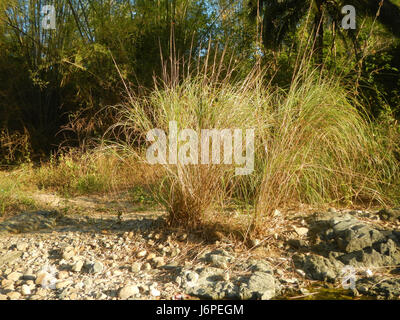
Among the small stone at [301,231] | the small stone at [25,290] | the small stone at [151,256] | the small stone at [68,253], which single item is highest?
the small stone at [301,231]

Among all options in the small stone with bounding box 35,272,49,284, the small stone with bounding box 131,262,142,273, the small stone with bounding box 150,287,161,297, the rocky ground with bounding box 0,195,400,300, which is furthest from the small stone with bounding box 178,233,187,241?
the small stone with bounding box 35,272,49,284

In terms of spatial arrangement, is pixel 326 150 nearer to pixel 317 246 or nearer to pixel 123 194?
pixel 317 246

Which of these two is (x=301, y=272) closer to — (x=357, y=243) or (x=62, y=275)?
(x=357, y=243)

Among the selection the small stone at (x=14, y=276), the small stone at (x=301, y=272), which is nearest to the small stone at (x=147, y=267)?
the small stone at (x=14, y=276)

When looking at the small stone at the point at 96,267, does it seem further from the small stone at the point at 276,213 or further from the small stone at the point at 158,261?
the small stone at the point at 276,213

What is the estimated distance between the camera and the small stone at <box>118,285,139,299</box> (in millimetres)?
2004

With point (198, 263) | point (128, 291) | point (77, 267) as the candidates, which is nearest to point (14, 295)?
point (77, 267)

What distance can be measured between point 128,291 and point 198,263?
52 cm

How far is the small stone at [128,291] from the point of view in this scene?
2004 mm

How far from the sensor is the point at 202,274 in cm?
221

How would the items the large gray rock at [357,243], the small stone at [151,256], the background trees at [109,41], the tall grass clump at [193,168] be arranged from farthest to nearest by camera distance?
the background trees at [109,41] < the tall grass clump at [193,168] < the small stone at [151,256] < the large gray rock at [357,243]

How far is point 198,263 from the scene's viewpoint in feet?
7.77

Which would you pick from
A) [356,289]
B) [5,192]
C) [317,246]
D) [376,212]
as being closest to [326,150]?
[376,212]

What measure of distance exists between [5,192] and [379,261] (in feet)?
12.0
